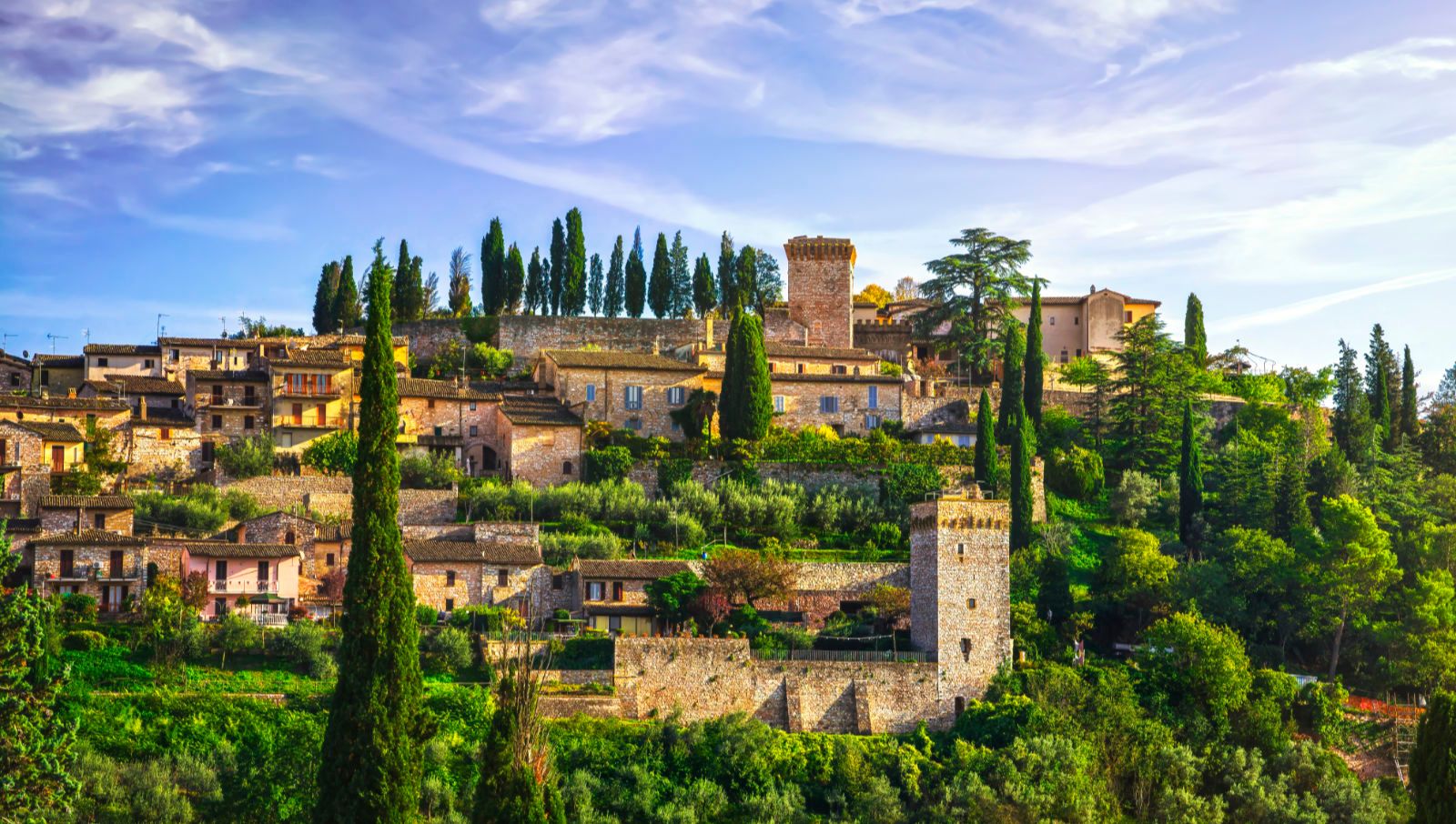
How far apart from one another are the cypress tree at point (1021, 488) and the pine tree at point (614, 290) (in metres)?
31.8

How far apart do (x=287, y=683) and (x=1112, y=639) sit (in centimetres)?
2459

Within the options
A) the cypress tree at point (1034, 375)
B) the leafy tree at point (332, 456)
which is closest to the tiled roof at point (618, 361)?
the leafy tree at point (332, 456)

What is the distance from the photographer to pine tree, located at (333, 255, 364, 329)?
80.7 metres

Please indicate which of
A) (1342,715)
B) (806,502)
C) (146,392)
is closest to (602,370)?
(806,502)

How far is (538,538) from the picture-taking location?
175ft

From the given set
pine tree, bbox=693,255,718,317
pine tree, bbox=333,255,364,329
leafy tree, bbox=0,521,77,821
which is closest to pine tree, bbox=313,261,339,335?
pine tree, bbox=333,255,364,329

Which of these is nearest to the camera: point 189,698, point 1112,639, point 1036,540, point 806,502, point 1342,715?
point 189,698

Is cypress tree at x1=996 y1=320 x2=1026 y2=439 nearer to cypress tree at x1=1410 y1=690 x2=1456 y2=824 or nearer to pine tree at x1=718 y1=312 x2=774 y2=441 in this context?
pine tree at x1=718 y1=312 x2=774 y2=441

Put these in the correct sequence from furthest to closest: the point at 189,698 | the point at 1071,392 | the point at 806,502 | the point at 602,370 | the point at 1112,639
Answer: the point at 1071,392 → the point at 602,370 → the point at 806,502 → the point at 1112,639 → the point at 189,698

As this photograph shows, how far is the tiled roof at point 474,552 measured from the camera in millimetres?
50250

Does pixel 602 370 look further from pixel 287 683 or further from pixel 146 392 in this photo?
pixel 287 683

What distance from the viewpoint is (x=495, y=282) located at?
83250 millimetres

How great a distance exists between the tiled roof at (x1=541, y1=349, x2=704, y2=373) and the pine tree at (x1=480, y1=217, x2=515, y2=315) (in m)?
15.5

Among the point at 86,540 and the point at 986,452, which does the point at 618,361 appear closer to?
the point at 986,452
